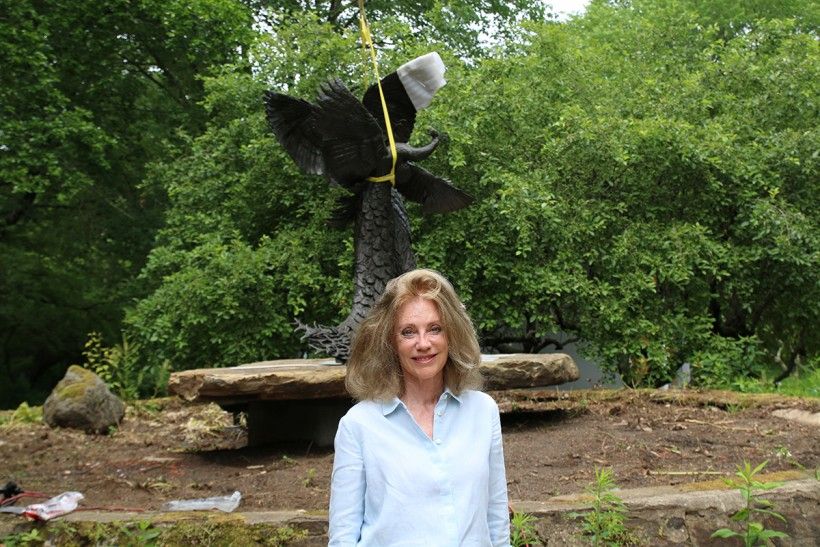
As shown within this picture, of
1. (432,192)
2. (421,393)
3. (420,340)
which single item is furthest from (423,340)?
(432,192)

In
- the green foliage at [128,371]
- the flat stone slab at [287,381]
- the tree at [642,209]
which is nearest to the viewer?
the flat stone slab at [287,381]

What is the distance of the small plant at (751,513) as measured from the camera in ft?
11.8

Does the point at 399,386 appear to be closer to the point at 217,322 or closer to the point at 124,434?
the point at 124,434

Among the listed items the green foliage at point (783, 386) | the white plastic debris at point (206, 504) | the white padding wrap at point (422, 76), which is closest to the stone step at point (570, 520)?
the white plastic debris at point (206, 504)

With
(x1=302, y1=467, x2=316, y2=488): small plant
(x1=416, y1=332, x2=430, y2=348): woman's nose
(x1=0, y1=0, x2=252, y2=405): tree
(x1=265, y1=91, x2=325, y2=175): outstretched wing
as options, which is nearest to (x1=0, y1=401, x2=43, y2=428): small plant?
(x1=265, y1=91, x2=325, y2=175): outstretched wing

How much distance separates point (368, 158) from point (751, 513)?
3134mm

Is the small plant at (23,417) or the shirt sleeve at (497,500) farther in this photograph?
the small plant at (23,417)

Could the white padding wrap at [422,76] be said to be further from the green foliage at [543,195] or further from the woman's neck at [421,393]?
the woman's neck at [421,393]

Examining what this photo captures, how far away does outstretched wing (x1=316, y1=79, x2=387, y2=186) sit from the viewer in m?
5.47

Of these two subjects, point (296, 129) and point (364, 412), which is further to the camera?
point (296, 129)

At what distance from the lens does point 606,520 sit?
371 cm

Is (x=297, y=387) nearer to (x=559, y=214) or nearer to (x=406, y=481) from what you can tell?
(x=406, y=481)

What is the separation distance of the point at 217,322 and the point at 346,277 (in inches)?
55.7

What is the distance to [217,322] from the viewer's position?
9211 millimetres
